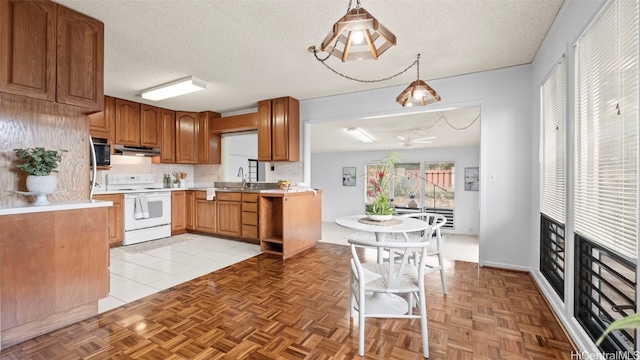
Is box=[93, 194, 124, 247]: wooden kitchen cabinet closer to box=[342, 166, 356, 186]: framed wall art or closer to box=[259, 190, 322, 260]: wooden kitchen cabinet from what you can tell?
box=[259, 190, 322, 260]: wooden kitchen cabinet

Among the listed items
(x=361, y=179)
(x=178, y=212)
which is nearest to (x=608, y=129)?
(x=178, y=212)

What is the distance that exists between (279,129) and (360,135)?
7.38ft

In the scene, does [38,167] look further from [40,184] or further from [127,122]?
[127,122]

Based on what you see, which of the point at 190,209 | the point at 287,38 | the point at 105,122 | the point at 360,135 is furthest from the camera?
the point at 360,135

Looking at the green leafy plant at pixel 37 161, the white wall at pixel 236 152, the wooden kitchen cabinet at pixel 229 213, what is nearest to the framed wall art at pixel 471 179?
the white wall at pixel 236 152

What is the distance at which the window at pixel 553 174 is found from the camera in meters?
2.17

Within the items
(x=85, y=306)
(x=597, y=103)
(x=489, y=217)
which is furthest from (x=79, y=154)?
(x=489, y=217)

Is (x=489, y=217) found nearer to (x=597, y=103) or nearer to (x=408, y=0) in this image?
(x=597, y=103)

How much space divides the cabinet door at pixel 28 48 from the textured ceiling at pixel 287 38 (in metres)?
0.19

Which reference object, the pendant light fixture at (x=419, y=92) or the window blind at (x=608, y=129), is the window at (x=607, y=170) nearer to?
the window blind at (x=608, y=129)

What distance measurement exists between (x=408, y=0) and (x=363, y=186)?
22.5 ft

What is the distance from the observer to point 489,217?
3.26 metres

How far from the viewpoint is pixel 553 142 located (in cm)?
239

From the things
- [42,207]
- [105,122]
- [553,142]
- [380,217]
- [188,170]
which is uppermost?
[105,122]
